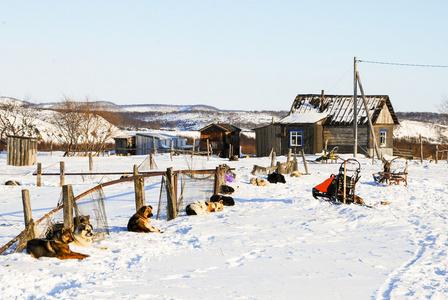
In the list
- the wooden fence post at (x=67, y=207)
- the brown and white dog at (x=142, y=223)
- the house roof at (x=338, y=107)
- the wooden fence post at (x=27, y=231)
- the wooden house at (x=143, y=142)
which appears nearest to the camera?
the wooden fence post at (x=27, y=231)

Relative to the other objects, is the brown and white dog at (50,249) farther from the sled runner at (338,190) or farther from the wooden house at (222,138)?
the wooden house at (222,138)

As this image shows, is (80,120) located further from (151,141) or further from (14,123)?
(151,141)

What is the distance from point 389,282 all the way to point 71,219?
4.90m

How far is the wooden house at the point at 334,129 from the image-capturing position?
33.0 metres

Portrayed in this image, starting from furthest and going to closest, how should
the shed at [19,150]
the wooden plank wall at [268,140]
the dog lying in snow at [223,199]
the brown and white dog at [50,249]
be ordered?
the wooden plank wall at [268,140] → the shed at [19,150] → the dog lying in snow at [223,199] → the brown and white dog at [50,249]

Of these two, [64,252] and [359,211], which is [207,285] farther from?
[359,211]

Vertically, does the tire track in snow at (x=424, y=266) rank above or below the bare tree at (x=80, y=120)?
below

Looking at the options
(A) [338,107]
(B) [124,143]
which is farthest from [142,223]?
(B) [124,143]

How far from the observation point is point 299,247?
667 cm

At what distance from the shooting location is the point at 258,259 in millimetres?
6008

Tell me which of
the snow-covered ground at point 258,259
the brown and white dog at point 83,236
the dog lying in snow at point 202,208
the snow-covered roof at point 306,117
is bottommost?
the snow-covered ground at point 258,259

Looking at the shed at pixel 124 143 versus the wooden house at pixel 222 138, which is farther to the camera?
the shed at pixel 124 143

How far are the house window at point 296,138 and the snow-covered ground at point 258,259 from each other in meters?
22.9

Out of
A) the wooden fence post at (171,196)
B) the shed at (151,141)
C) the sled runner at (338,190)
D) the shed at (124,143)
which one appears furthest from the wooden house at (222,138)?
the wooden fence post at (171,196)
